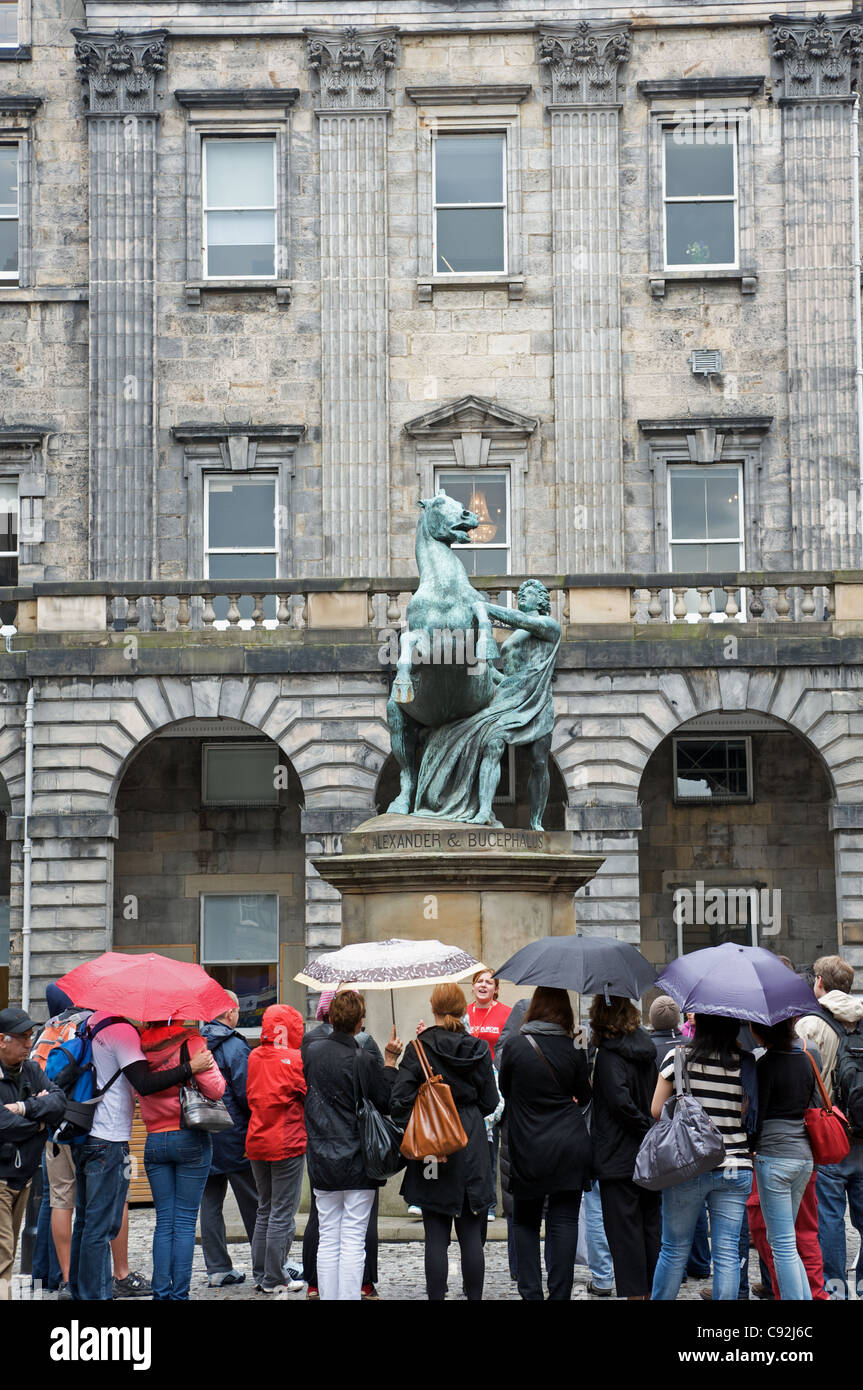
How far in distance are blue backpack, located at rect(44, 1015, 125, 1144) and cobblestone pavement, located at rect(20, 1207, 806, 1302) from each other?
4.42ft

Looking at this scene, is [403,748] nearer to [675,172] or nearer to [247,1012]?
[247,1012]

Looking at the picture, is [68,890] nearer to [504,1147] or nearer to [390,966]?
[390,966]

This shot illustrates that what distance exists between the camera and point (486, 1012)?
46.2 ft

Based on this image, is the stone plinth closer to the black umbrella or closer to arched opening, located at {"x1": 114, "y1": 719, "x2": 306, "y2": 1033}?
the black umbrella

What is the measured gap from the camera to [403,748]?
1669 centimetres

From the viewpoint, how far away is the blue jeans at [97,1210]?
1125cm

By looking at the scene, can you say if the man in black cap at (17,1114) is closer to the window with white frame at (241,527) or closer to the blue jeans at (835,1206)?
the blue jeans at (835,1206)

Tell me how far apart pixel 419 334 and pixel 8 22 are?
8.57 metres

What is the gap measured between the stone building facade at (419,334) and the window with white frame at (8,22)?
34cm

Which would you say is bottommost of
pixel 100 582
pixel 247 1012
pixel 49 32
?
pixel 247 1012

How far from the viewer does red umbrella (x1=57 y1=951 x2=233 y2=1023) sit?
1100 cm

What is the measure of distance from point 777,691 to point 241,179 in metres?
12.4

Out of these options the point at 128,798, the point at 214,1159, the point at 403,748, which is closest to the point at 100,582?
the point at 128,798

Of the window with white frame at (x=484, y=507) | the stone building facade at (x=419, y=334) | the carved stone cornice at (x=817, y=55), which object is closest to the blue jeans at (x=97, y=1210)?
the stone building facade at (x=419, y=334)
